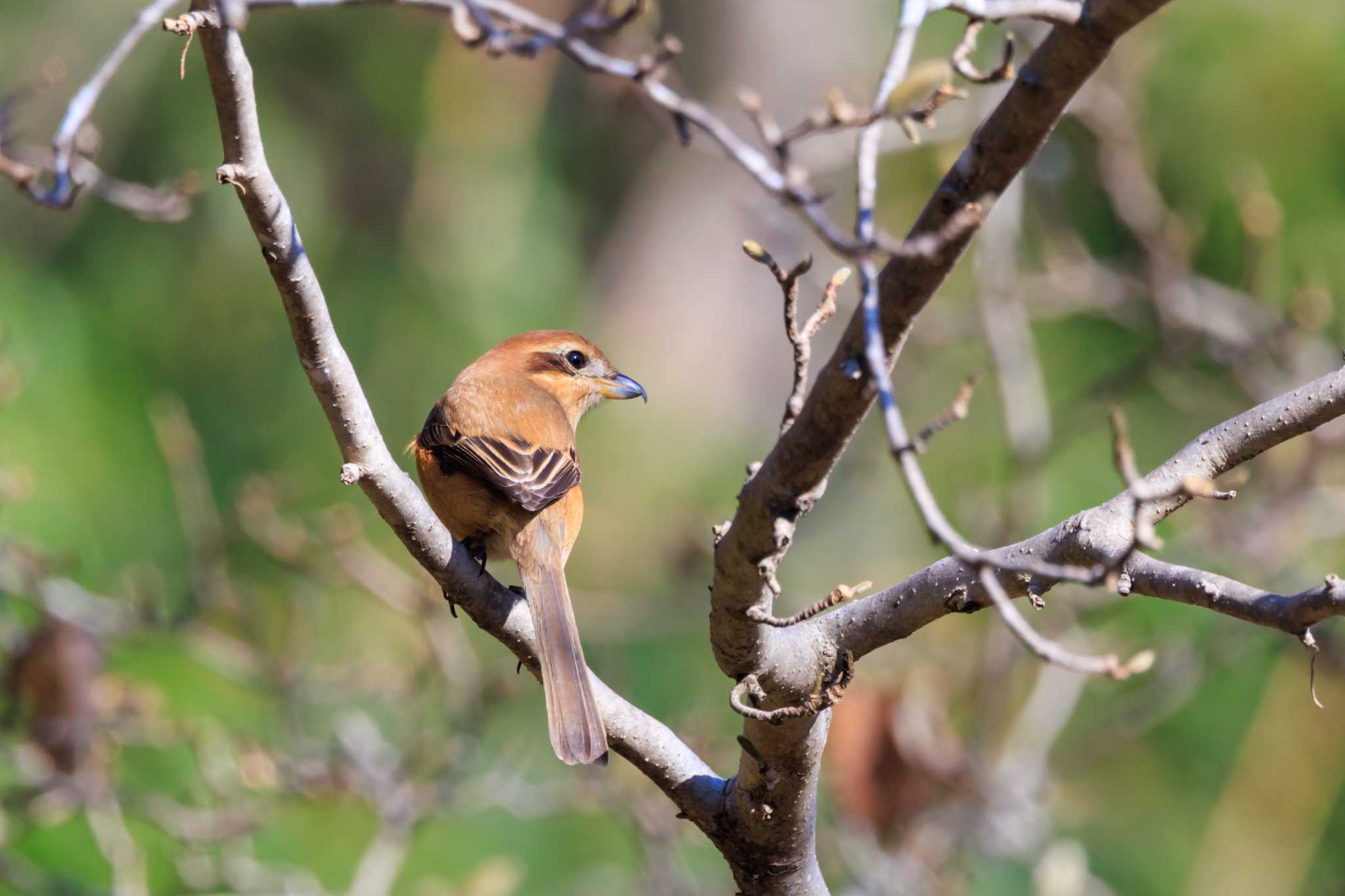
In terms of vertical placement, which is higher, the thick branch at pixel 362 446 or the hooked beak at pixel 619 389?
the hooked beak at pixel 619 389

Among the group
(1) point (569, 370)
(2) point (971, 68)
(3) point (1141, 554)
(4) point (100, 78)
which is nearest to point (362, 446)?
(4) point (100, 78)

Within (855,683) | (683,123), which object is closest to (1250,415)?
(683,123)

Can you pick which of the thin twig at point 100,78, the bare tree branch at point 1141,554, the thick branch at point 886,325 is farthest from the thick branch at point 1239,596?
the thin twig at point 100,78

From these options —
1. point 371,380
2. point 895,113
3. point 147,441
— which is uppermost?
point 371,380

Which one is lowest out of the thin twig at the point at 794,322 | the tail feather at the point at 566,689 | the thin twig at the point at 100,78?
the tail feather at the point at 566,689

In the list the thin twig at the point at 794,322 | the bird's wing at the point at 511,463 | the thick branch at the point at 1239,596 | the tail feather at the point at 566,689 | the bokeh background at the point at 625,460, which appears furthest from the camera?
the bokeh background at the point at 625,460

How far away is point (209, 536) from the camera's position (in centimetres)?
474

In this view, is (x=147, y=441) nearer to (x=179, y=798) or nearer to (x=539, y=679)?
(x=179, y=798)

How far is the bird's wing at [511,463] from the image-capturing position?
11.1 feet

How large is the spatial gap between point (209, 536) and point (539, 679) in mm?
2323

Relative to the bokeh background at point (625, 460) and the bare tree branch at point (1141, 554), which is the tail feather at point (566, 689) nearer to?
the bare tree branch at point (1141, 554)

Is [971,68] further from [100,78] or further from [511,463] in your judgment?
[511,463]

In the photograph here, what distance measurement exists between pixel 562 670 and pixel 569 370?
Result: 1756 millimetres

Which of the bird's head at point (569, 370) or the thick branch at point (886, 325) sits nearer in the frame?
the thick branch at point (886, 325)
